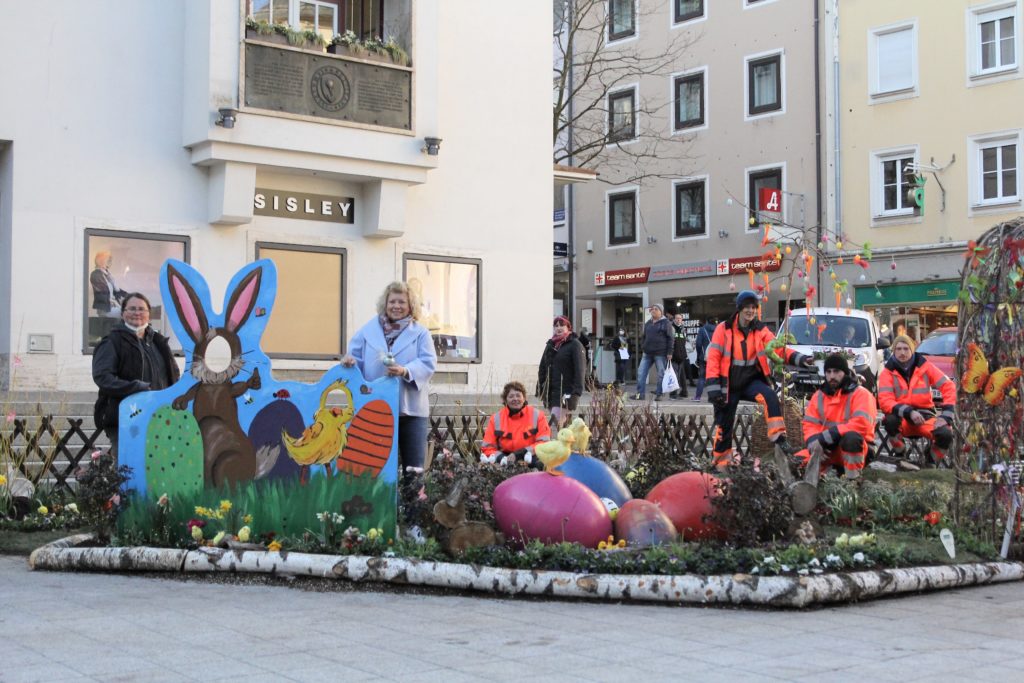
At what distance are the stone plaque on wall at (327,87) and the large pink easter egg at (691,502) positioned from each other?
11345 millimetres

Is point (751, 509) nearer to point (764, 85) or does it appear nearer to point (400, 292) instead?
point (400, 292)

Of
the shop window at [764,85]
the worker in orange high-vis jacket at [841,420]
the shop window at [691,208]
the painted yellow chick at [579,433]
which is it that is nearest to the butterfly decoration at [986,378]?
the worker in orange high-vis jacket at [841,420]

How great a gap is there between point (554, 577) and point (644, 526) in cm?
106

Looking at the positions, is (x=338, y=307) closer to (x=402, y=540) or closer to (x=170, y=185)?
(x=170, y=185)

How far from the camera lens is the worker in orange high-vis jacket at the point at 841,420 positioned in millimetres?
11703

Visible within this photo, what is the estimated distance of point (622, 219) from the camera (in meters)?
40.5

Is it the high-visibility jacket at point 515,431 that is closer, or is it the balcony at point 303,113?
the high-visibility jacket at point 515,431

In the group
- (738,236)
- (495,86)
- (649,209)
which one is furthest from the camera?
(649,209)

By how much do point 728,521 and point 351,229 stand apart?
12966 millimetres

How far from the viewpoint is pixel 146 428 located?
9.11 meters

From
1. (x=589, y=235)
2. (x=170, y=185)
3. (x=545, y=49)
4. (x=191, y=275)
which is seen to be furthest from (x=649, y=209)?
(x=191, y=275)

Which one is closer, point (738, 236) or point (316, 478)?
point (316, 478)

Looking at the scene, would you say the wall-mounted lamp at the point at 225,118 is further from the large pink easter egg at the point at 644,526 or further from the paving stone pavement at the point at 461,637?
the large pink easter egg at the point at 644,526

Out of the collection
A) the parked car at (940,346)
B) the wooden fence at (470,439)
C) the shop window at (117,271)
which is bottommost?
the wooden fence at (470,439)
